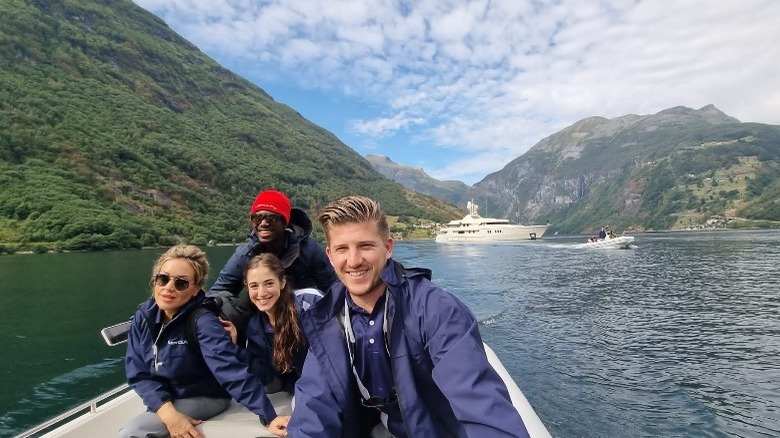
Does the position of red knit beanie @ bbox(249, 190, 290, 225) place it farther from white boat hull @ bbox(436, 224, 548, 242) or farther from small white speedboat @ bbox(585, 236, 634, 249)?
white boat hull @ bbox(436, 224, 548, 242)

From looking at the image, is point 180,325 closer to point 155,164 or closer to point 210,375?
point 210,375

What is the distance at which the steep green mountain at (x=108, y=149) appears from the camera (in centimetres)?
6994

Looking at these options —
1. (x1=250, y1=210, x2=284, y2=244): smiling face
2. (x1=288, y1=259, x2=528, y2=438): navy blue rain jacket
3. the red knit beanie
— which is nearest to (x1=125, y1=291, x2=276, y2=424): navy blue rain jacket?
(x1=250, y1=210, x2=284, y2=244): smiling face

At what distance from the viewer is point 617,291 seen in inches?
913

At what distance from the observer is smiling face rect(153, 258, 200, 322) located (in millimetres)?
3740

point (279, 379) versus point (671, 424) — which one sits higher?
point (279, 379)

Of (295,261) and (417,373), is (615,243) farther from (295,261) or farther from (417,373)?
(417,373)

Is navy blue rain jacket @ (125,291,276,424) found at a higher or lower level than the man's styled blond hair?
lower

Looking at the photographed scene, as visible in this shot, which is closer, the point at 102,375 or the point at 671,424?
the point at 671,424

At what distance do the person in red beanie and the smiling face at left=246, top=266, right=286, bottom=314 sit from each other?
0.32 m

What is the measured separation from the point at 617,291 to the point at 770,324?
8.25m

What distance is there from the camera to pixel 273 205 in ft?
15.5

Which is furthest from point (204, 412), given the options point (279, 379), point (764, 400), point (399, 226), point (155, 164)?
point (399, 226)

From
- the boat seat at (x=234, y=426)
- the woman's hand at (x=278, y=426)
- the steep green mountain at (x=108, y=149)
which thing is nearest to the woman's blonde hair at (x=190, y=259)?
the boat seat at (x=234, y=426)
